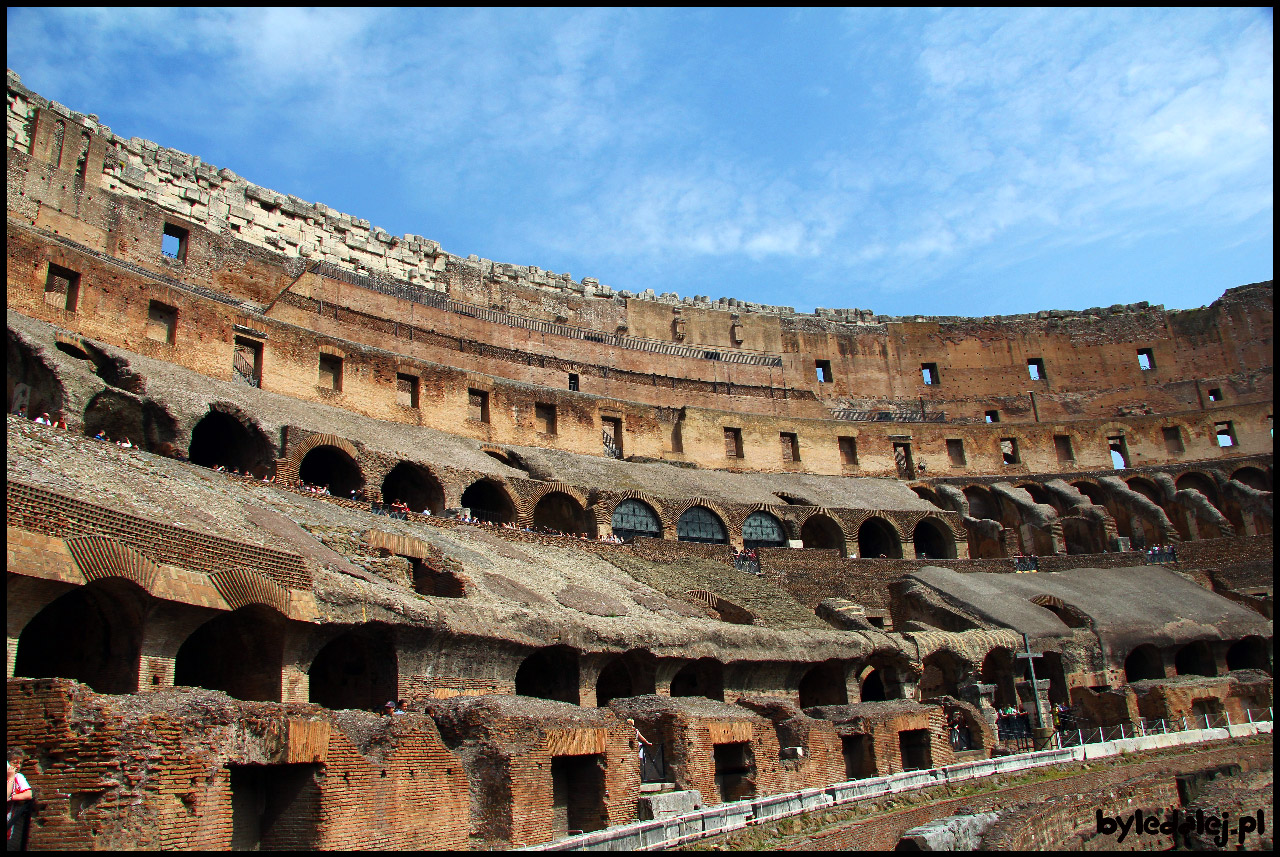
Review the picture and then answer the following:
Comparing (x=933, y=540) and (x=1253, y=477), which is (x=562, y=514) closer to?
(x=933, y=540)

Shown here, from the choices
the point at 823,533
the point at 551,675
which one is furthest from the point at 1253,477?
the point at 551,675

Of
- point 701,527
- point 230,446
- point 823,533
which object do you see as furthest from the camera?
point 823,533

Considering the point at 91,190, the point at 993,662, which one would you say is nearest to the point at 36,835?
the point at 993,662

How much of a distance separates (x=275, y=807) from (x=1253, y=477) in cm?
Answer: 4302

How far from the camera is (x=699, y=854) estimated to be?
10445 millimetres

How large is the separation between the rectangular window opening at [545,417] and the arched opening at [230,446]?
41.1ft

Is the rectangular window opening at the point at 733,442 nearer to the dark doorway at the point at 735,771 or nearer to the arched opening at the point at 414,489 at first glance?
the arched opening at the point at 414,489

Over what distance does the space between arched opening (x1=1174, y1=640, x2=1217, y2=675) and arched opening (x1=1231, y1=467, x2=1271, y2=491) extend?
1569 centimetres

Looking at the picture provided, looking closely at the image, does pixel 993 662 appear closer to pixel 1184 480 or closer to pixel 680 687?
pixel 680 687

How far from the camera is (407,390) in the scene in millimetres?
32062

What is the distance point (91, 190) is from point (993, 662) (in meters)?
30.5

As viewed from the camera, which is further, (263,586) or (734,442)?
(734,442)

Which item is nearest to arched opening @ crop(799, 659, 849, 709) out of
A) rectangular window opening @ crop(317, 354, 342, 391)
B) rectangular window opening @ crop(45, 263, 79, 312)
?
rectangular window opening @ crop(317, 354, 342, 391)

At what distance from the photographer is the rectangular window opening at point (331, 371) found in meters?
29.6
